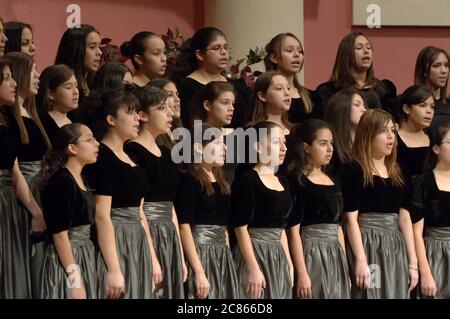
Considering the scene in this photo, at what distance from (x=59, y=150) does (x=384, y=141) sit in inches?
61.9

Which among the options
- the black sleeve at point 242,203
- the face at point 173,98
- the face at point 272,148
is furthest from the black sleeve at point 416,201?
the face at point 173,98

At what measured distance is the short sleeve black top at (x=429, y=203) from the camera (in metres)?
5.57

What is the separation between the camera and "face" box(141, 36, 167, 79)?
5637 mm

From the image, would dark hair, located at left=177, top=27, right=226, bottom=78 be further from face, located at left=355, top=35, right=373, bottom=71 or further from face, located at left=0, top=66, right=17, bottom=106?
face, located at left=0, top=66, right=17, bottom=106

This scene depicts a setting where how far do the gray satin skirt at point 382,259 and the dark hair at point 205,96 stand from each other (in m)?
0.87

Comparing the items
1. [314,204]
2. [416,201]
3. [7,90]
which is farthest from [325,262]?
[7,90]

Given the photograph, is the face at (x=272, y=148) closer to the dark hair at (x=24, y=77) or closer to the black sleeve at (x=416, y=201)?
the black sleeve at (x=416, y=201)

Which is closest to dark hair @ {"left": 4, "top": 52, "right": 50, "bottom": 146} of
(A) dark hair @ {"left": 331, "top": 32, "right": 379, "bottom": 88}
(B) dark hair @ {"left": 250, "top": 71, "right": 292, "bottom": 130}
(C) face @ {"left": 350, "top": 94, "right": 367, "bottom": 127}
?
(B) dark hair @ {"left": 250, "top": 71, "right": 292, "bottom": 130}

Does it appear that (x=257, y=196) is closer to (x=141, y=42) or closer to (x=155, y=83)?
(x=155, y=83)

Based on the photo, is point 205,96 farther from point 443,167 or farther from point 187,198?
point 443,167

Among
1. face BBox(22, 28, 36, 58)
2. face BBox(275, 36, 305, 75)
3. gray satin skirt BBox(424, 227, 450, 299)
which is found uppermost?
face BBox(22, 28, 36, 58)

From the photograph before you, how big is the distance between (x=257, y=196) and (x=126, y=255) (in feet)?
2.21

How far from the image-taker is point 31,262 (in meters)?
4.82

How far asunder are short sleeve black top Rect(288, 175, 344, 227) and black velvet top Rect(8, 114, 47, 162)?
45.0 inches
